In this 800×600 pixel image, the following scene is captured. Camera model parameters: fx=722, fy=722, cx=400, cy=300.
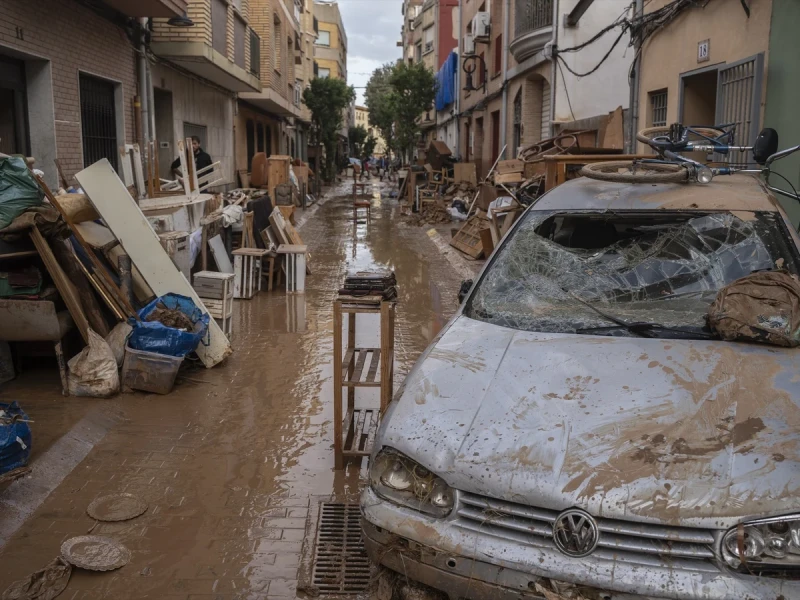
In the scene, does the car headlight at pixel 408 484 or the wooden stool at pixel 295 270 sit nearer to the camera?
the car headlight at pixel 408 484

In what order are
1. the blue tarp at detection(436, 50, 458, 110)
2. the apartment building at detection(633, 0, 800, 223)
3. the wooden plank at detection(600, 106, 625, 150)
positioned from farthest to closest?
the blue tarp at detection(436, 50, 458, 110) < the wooden plank at detection(600, 106, 625, 150) < the apartment building at detection(633, 0, 800, 223)

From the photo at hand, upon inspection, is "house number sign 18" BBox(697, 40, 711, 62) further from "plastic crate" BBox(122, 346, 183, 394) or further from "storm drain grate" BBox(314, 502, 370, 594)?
"storm drain grate" BBox(314, 502, 370, 594)

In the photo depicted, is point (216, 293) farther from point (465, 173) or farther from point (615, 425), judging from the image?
point (465, 173)

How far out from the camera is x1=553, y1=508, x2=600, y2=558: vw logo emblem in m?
2.34

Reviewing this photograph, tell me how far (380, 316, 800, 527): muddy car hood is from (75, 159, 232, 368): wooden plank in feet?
13.4

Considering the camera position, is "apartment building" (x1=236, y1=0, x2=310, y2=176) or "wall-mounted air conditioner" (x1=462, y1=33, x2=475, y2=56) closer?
"apartment building" (x1=236, y1=0, x2=310, y2=176)

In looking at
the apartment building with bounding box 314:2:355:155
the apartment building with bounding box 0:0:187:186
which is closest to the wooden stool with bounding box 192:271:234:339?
the apartment building with bounding box 0:0:187:186

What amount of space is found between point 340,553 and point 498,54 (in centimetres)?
2236

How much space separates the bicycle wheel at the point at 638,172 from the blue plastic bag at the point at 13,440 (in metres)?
3.79

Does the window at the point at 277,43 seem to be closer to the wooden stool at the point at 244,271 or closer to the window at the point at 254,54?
the window at the point at 254,54

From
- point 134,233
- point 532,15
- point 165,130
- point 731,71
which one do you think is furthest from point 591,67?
point 134,233

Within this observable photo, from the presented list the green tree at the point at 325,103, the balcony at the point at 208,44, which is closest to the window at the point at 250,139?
the balcony at the point at 208,44

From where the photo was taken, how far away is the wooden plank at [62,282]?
583 centimetres

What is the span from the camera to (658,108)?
10.9 metres
